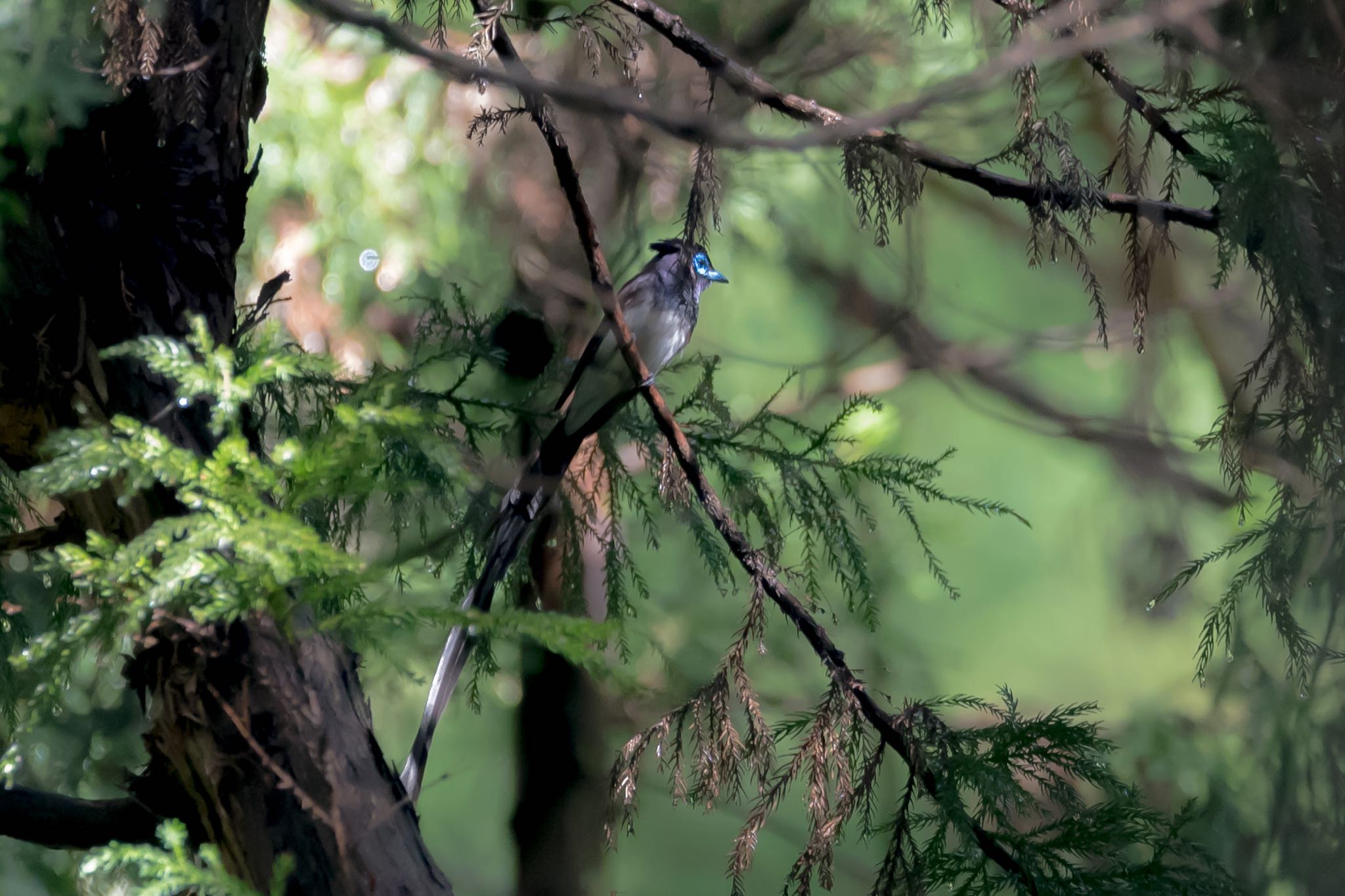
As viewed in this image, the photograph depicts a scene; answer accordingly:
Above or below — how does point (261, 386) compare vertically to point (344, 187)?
below

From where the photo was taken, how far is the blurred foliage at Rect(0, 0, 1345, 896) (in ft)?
3.55

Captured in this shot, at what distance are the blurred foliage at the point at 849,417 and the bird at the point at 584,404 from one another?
8cm

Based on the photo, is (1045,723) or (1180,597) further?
(1180,597)

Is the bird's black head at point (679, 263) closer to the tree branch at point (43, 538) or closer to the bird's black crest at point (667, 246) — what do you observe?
the bird's black crest at point (667, 246)

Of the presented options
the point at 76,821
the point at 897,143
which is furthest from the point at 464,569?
the point at 897,143

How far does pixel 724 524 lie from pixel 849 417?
0.25 meters

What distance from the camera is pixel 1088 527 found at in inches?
170

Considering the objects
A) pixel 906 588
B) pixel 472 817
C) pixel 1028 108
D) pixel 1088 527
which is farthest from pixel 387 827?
pixel 1088 527

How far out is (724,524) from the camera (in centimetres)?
118

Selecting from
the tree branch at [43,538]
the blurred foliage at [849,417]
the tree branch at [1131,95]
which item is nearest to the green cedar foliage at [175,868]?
the blurred foliage at [849,417]

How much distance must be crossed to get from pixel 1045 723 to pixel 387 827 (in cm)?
68

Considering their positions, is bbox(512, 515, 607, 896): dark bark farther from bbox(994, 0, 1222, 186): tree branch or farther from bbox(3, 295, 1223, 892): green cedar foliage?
bbox(994, 0, 1222, 186): tree branch

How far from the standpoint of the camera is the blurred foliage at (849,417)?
108cm

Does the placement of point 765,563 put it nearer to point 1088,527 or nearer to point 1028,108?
point 1028,108
